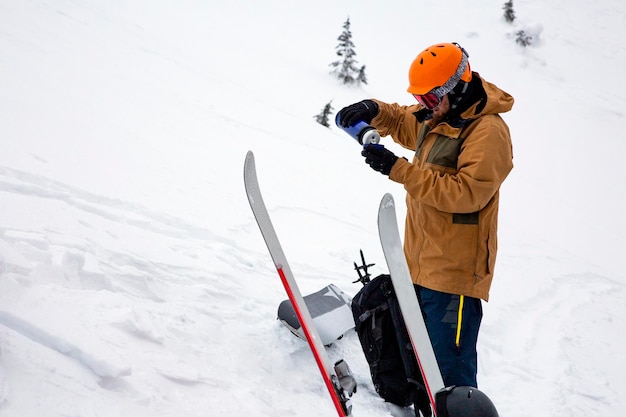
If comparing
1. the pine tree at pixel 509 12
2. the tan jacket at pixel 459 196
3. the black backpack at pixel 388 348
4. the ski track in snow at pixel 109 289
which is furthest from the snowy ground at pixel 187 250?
the pine tree at pixel 509 12

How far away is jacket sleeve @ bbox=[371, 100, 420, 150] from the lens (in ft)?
9.27

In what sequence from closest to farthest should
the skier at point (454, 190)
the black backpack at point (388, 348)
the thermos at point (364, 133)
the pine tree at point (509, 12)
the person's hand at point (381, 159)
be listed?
the skier at point (454, 190), the person's hand at point (381, 159), the thermos at point (364, 133), the black backpack at point (388, 348), the pine tree at point (509, 12)

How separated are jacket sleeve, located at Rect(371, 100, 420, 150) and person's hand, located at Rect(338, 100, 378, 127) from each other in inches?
3.0

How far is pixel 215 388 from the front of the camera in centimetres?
207

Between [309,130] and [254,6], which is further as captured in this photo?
[254,6]

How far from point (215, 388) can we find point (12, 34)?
285 inches

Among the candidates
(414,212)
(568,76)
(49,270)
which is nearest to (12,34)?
(49,270)

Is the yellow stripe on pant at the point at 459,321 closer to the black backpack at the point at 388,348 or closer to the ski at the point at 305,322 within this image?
the black backpack at the point at 388,348

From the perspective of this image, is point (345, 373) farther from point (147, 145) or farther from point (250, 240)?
point (147, 145)

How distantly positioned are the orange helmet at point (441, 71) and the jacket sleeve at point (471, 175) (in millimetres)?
237

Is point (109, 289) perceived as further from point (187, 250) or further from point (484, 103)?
point (484, 103)

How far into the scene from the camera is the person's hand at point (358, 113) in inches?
103

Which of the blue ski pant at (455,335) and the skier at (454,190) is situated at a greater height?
the skier at (454,190)

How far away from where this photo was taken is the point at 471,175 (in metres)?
2.04
